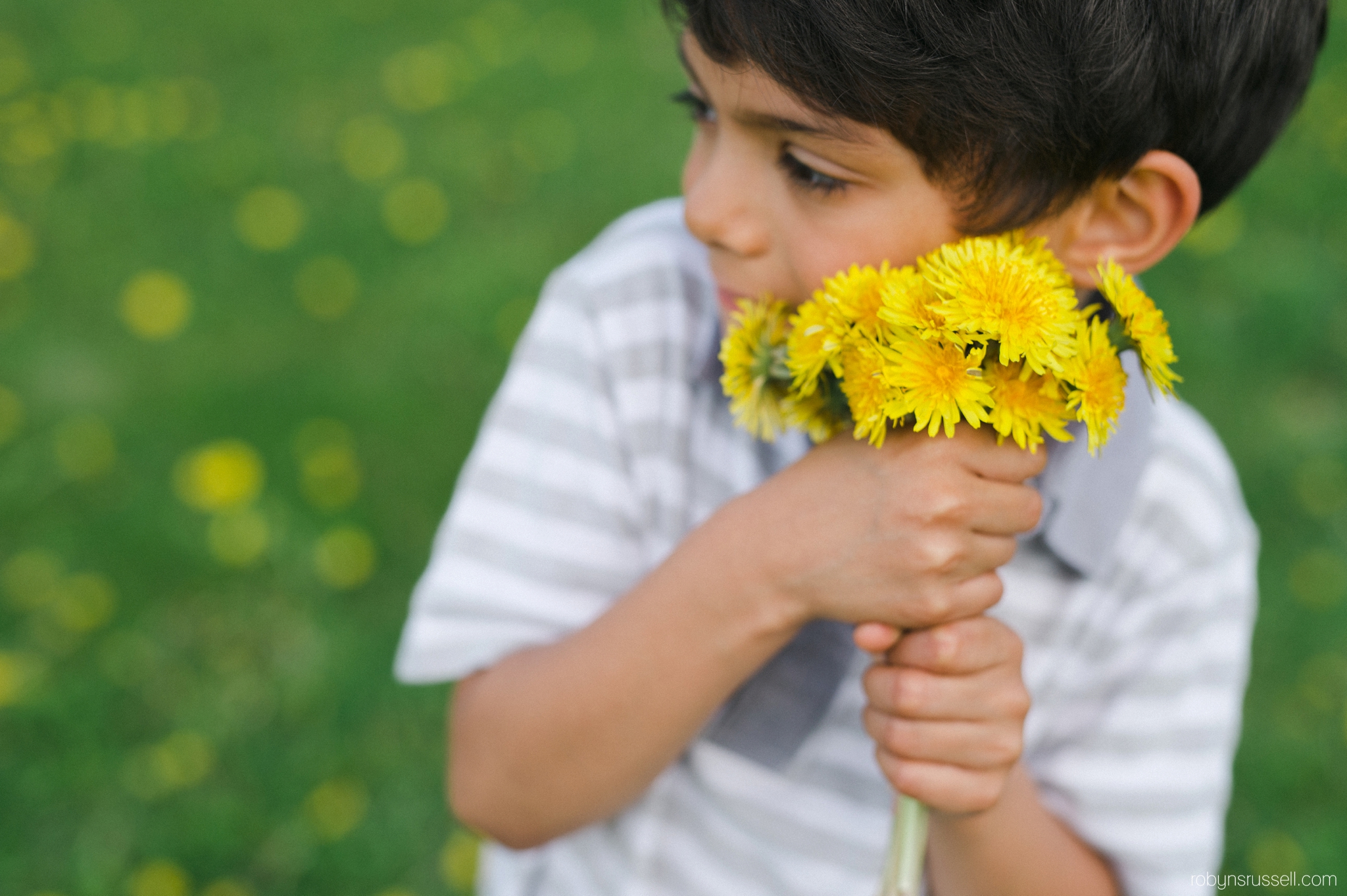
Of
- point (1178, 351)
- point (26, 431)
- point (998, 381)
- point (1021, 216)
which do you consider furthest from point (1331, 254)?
point (26, 431)

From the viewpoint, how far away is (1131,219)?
1096 mm

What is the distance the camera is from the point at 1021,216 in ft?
3.43

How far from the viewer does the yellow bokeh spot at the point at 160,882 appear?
6.46ft

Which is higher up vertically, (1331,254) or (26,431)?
(26,431)

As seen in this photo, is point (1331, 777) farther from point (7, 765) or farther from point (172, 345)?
point (172, 345)

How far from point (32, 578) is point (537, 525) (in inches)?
64.6

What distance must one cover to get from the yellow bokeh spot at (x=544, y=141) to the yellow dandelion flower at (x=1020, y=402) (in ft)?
9.45

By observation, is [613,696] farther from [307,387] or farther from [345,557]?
[307,387]

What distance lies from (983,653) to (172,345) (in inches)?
98.8

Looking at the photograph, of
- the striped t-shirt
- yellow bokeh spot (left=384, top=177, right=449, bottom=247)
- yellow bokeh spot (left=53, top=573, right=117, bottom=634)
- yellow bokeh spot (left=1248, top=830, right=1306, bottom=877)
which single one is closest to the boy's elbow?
the striped t-shirt

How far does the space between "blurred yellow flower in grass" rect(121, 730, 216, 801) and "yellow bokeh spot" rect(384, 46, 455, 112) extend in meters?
2.35

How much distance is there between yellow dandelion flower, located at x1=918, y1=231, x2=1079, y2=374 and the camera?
821 mm

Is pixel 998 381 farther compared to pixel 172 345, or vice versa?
pixel 172 345

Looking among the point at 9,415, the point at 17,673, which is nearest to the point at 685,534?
the point at 17,673
